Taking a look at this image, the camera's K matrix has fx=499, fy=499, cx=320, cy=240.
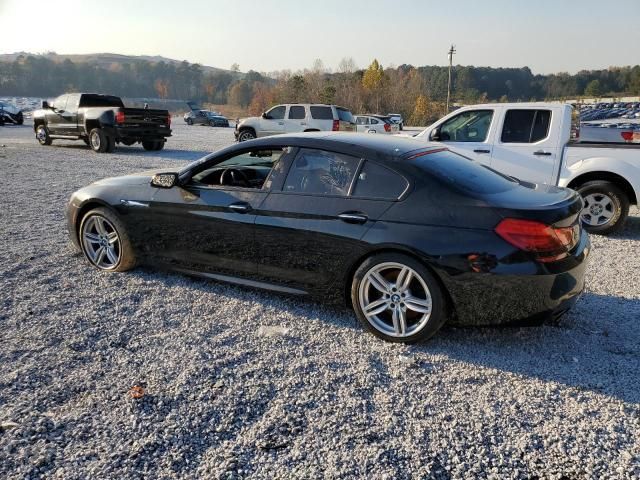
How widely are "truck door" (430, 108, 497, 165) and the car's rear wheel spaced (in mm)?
12318

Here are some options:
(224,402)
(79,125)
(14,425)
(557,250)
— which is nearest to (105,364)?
(14,425)

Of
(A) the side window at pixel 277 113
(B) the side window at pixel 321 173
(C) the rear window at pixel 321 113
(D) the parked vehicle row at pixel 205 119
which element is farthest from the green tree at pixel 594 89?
(B) the side window at pixel 321 173

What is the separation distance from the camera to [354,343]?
3646 mm

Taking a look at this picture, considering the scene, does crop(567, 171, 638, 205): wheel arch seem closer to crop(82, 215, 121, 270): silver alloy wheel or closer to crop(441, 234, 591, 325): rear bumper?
crop(441, 234, 591, 325): rear bumper

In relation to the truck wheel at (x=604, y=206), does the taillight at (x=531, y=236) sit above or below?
above

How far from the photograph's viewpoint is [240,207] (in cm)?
418

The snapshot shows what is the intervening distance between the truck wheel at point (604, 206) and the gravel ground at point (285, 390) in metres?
2.44

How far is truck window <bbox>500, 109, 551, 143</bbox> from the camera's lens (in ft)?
24.0

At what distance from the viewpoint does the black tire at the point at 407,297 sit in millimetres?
3424

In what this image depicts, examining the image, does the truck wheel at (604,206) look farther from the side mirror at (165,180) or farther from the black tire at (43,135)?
the black tire at (43,135)

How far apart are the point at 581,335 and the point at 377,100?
2629 inches

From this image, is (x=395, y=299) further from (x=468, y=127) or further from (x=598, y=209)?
(x=468, y=127)

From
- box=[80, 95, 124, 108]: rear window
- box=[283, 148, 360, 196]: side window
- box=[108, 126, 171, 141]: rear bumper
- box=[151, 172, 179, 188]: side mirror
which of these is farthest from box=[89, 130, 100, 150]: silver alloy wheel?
box=[283, 148, 360, 196]: side window

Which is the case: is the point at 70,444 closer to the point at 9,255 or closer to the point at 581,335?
the point at 581,335
